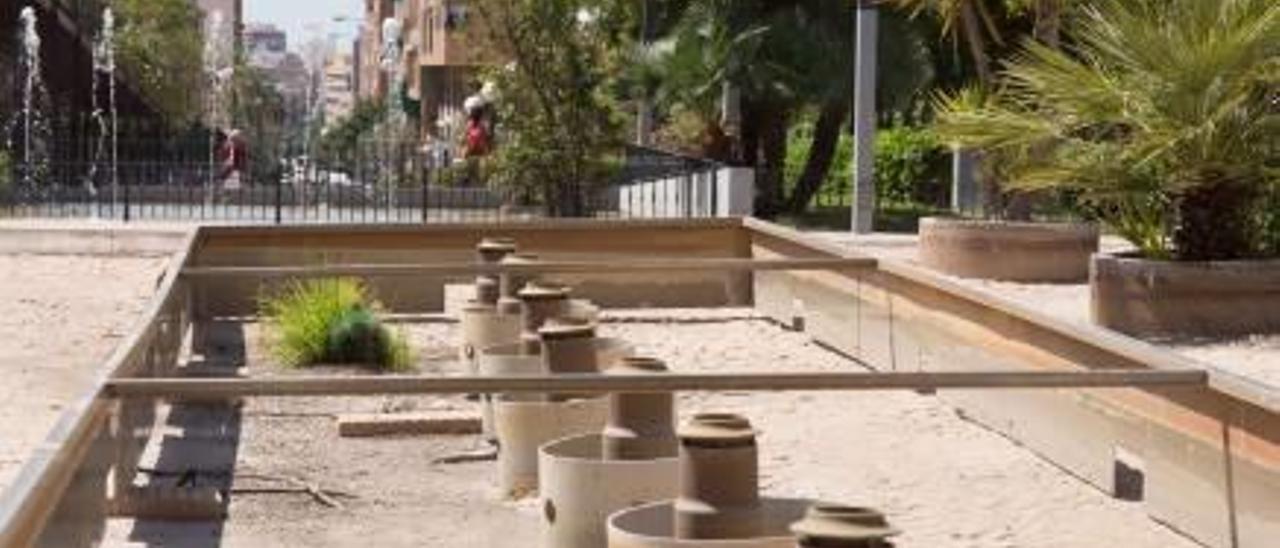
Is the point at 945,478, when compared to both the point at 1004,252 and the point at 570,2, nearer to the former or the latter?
the point at 1004,252

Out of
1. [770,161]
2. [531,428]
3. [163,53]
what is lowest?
[531,428]

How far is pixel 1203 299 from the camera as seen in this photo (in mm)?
14711

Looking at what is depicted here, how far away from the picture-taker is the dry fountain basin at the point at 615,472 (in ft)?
26.4

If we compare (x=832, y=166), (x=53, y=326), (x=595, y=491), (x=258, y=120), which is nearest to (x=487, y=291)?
(x=53, y=326)

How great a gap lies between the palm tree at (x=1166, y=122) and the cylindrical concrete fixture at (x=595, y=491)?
24.8ft

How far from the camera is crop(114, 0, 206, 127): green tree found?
2667 inches

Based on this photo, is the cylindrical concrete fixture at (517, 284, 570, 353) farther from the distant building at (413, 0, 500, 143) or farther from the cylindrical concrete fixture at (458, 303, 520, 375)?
the distant building at (413, 0, 500, 143)

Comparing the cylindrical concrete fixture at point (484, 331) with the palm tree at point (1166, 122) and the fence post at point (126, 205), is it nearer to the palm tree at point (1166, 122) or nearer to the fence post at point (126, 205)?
the palm tree at point (1166, 122)

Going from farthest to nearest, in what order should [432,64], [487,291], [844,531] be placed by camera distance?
[432,64], [487,291], [844,531]

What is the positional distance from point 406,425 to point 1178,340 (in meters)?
5.20

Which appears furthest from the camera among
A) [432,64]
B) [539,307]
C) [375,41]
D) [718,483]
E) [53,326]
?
[375,41]

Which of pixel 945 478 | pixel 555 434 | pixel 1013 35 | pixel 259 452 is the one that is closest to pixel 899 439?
pixel 945 478

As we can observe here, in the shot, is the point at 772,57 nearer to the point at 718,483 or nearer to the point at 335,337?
the point at 335,337

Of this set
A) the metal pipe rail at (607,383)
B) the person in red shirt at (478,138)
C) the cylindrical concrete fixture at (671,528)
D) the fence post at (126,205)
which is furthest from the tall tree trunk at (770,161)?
the cylindrical concrete fixture at (671,528)
